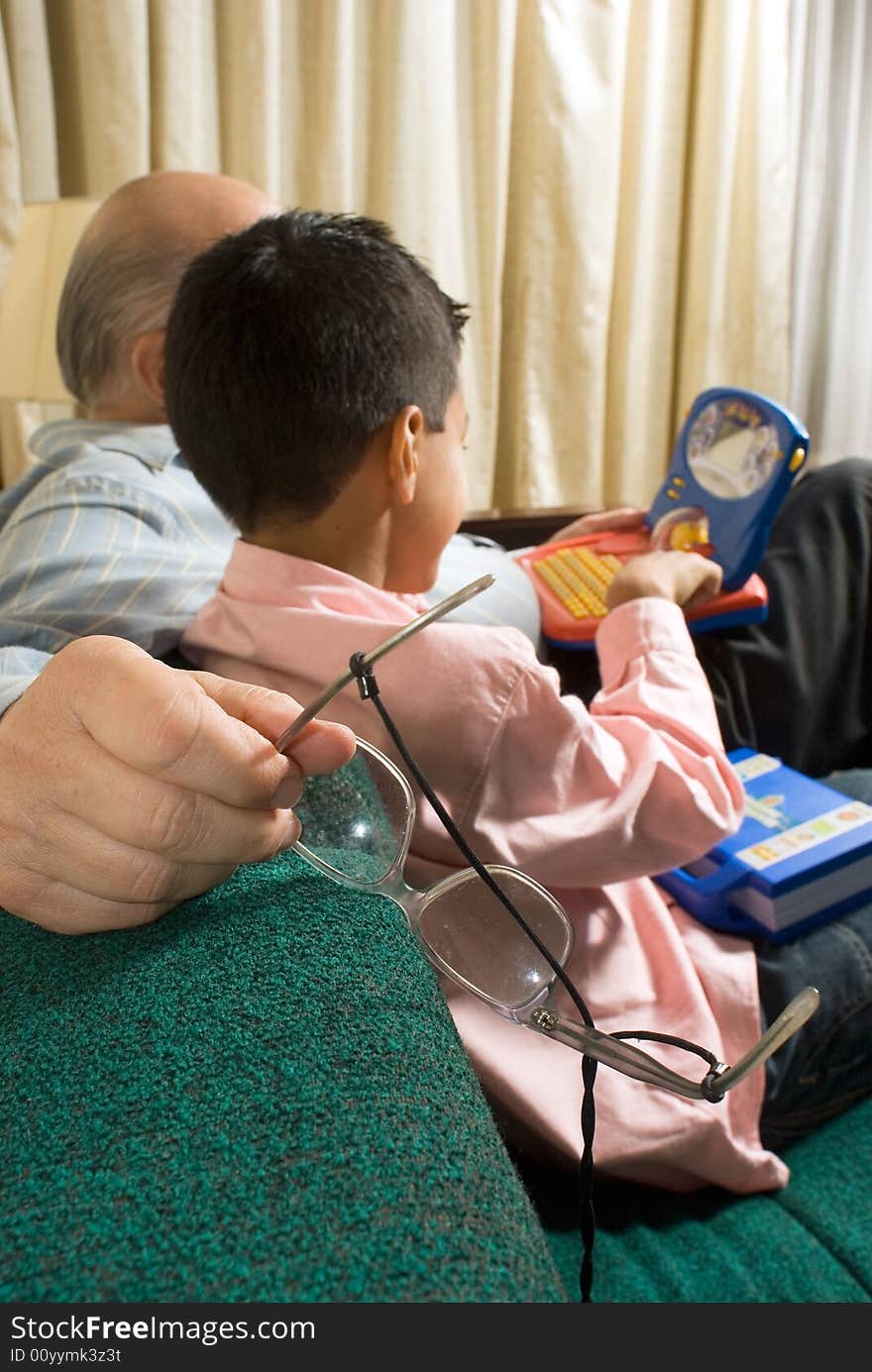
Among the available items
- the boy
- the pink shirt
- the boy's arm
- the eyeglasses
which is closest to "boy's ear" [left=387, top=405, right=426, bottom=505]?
the boy

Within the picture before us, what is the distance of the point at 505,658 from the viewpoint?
75 centimetres

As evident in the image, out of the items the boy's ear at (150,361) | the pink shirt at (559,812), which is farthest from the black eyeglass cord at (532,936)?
the boy's ear at (150,361)

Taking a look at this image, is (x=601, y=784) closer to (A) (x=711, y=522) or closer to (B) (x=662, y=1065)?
(B) (x=662, y=1065)

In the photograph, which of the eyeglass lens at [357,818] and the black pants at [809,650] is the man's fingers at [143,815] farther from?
the black pants at [809,650]

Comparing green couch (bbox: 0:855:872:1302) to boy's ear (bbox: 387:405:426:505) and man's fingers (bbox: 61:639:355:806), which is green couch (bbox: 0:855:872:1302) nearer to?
man's fingers (bbox: 61:639:355:806)

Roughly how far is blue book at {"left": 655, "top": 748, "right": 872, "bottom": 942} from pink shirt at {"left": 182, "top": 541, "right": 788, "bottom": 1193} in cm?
5

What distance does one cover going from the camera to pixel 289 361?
2.70 feet

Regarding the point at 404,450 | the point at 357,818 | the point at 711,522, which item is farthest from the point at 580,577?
the point at 357,818

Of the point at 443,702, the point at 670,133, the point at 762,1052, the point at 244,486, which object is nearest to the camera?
the point at 762,1052

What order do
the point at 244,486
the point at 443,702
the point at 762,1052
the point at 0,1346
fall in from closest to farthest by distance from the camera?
the point at 0,1346
the point at 762,1052
the point at 443,702
the point at 244,486

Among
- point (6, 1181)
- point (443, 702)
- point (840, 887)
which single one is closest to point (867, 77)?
point (840, 887)

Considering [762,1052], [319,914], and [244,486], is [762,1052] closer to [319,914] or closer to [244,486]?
[319,914]

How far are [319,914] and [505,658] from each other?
266mm

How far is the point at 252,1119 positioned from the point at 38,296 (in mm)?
1524
